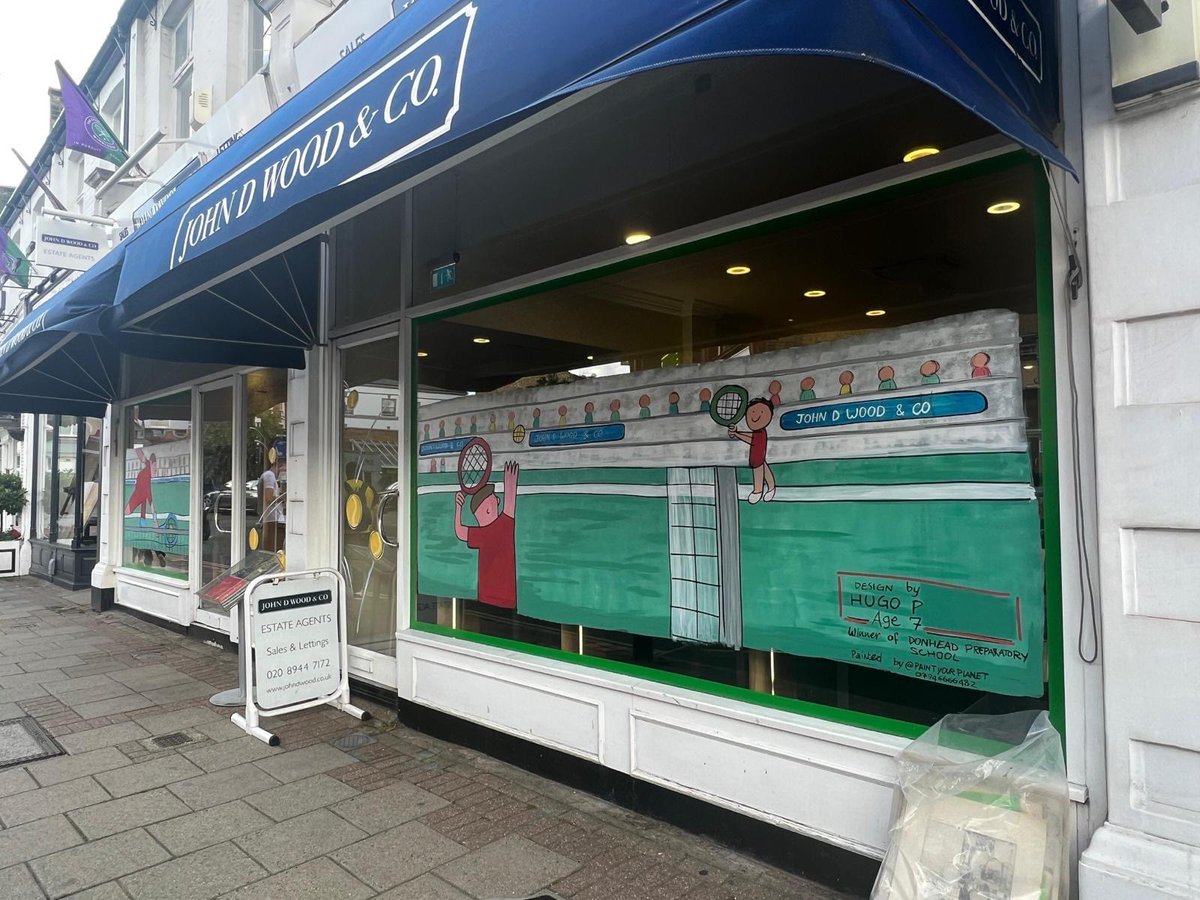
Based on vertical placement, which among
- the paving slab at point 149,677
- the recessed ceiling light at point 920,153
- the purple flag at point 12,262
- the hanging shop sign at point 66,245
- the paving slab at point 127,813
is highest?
the purple flag at point 12,262

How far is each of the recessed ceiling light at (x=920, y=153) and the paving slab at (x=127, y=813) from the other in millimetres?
4488

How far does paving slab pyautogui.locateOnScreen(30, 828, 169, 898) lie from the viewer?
3.22 meters

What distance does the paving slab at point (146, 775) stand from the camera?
423 cm

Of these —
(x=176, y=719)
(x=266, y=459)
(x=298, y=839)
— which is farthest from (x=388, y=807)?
(x=266, y=459)

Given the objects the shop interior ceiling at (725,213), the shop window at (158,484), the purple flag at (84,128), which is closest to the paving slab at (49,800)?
the shop interior ceiling at (725,213)

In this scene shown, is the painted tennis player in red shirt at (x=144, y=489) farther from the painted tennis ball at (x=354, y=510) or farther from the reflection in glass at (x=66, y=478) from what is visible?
the painted tennis ball at (x=354, y=510)

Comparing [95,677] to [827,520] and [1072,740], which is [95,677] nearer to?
[827,520]

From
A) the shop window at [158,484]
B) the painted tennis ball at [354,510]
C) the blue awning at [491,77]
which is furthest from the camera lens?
the shop window at [158,484]

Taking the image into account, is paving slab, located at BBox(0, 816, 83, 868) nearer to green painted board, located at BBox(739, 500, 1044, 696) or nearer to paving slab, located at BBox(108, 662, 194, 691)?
paving slab, located at BBox(108, 662, 194, 691)

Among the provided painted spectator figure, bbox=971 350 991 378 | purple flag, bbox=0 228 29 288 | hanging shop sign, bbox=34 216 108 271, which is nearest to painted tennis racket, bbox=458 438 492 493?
painted spectator figure, bbox=971 350 991 378

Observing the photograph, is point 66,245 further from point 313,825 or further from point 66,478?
point 313,825

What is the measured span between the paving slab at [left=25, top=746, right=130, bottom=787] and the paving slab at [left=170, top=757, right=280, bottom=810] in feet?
2.09

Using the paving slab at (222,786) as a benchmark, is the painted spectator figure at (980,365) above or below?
above

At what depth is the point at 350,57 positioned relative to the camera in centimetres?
362
